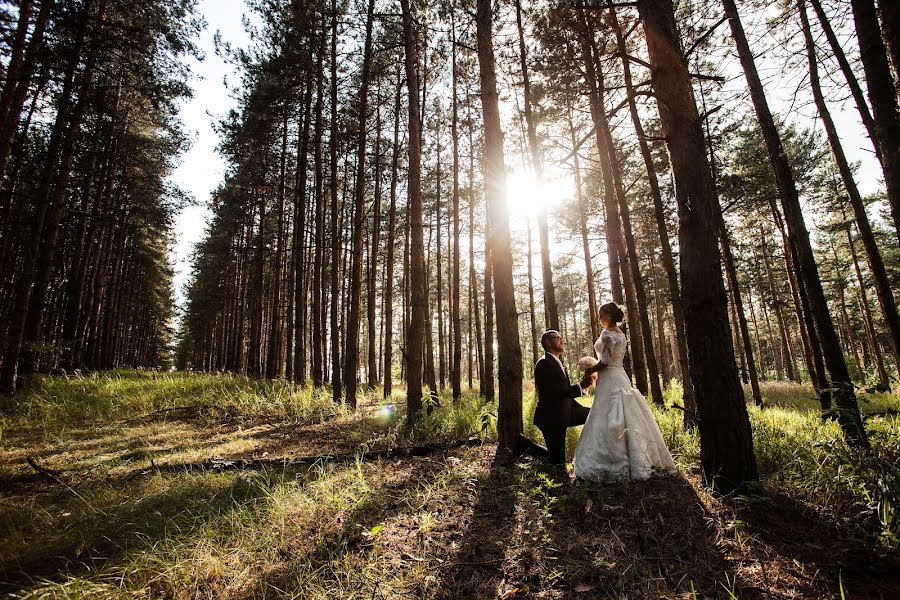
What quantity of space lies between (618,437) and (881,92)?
4828 mm

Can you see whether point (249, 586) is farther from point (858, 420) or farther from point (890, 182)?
point (890, 182)

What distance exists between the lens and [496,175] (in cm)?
568

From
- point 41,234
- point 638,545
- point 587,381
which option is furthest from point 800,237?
point 41,234

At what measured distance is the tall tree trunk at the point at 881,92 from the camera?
3.88 m

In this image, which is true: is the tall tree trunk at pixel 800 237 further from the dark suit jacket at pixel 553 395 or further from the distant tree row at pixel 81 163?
the distant tree row at pixel 81 163

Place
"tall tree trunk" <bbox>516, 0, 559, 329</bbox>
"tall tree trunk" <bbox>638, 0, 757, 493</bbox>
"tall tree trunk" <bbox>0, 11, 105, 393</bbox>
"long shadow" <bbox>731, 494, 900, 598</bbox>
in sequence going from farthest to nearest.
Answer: "tall tree trunk" <bbox>516, 0, 559, 329</bbox> < "tall tree trunk" <bbox>0, 11, 105, 393</bbox> < "tall tree trunk" <bbox>638, 0, 757, 493</bbox> < "long shadow" <bbox>731, 494, 900, 598</bbox>

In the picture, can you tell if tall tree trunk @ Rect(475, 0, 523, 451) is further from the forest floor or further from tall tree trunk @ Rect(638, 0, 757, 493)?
tall tree trunk @ Rect(638, 0, 757, 493)

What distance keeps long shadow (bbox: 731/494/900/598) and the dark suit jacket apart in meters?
1.87

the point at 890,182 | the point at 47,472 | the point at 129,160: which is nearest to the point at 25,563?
the point at 47,472

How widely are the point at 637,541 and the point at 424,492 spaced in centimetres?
209

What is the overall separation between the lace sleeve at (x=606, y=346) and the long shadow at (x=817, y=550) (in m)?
1.78

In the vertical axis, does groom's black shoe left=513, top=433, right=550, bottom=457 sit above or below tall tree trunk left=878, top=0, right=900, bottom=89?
below

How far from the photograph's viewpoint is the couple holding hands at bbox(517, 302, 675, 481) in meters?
4.16

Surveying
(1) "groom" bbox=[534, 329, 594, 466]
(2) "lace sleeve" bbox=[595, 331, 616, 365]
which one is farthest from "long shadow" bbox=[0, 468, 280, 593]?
(2) "lace sleeve" bbox=[595, 331, 616, 365]
